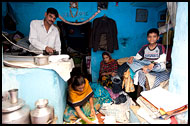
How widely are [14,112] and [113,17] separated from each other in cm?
333

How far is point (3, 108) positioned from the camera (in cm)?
98

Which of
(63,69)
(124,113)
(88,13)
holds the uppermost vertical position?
(88,13)

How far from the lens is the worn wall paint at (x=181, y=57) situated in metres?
1.39

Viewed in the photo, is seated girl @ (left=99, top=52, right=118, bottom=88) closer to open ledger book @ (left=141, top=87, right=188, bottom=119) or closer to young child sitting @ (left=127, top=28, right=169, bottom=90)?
young child sitting @ (left=127, top=28, right=169, bottom=90)

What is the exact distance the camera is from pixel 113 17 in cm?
352

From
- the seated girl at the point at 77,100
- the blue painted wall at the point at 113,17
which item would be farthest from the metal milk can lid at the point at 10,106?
the blue painted wall at the point at 113,17

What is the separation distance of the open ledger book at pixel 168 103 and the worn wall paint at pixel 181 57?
69mm

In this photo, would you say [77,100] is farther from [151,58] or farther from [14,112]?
[151,58]

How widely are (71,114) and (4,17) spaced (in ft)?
10.8

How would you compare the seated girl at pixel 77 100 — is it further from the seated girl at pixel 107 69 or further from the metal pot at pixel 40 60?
the seated girl at pixel 107 69

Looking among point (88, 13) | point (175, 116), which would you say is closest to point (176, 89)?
Answer: point (175, 116)

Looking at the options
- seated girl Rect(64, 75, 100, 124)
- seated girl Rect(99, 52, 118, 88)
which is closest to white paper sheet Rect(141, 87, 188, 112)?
seated girl Rect(64, 75, 100, 124)

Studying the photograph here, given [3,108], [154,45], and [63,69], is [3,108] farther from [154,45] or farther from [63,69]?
[154,45]

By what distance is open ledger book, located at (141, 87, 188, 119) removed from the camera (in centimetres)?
134
